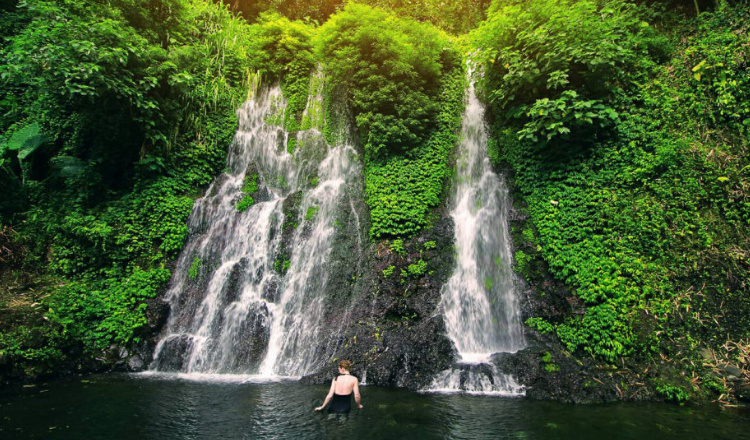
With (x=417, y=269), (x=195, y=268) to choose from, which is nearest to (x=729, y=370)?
(x=417, y=269)

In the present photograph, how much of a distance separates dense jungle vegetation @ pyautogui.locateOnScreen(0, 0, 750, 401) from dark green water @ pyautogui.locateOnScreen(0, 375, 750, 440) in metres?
1.40

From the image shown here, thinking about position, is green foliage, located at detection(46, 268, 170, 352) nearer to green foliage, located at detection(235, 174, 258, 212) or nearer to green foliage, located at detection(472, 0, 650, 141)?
green foliage, located at detection(235, 174, 258, 212)

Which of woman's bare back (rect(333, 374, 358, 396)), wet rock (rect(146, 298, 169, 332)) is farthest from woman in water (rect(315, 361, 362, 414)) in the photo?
wet rock (rect(146, 298, 169, 332))

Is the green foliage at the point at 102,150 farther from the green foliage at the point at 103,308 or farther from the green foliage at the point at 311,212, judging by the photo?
the green foliage at the point at 311,212

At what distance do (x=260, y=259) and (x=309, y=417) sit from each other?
18.3 ft

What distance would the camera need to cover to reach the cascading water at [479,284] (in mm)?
7328

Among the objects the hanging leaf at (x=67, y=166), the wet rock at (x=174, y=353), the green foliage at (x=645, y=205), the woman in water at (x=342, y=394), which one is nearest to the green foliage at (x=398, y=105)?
the green foliage at (x=645, y=205)

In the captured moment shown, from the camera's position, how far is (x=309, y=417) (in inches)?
219

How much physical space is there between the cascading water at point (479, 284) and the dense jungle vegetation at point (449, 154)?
54cm

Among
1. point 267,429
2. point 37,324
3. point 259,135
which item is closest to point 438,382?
point 267,429

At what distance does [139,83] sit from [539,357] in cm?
1274

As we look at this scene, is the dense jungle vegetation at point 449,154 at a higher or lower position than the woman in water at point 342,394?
higher

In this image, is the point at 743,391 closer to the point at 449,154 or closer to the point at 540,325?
the point at 540,325

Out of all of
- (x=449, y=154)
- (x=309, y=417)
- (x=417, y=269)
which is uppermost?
(x=449, y=154)
